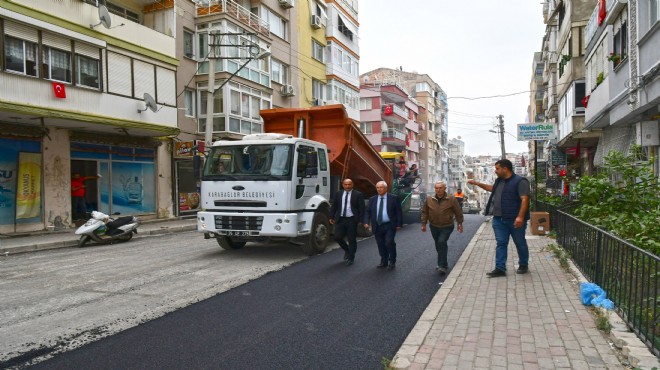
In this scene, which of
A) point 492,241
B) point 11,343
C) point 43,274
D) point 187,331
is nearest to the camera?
point 11,343

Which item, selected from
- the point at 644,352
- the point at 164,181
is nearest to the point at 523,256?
the point at 644,352

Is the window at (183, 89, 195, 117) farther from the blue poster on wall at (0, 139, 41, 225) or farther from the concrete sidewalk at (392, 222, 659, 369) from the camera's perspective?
the concrete sidewalk at (392, 222, 659, 369)

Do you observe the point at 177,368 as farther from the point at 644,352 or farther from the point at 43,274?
the point at 43,274

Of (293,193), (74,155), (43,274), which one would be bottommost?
(43,274)

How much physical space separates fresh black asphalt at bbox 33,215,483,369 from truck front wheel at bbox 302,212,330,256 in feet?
6.43

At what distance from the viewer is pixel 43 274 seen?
818cm

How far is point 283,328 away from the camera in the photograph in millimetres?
4965

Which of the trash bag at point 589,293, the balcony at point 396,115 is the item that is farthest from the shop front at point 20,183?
the balcony at point 396,115

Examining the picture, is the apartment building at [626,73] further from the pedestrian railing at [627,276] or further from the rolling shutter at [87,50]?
the rolling shutter at [87,50]

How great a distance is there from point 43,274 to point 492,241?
32.5 feet

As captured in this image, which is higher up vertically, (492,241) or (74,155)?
(74,155)

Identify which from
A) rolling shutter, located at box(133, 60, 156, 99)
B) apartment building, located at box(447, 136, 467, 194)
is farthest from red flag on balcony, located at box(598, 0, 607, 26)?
apartment building, located at box(447, 136, 467, 194)

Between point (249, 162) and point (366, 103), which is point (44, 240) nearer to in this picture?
point (249, 162)

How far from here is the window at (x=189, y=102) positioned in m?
22.6
